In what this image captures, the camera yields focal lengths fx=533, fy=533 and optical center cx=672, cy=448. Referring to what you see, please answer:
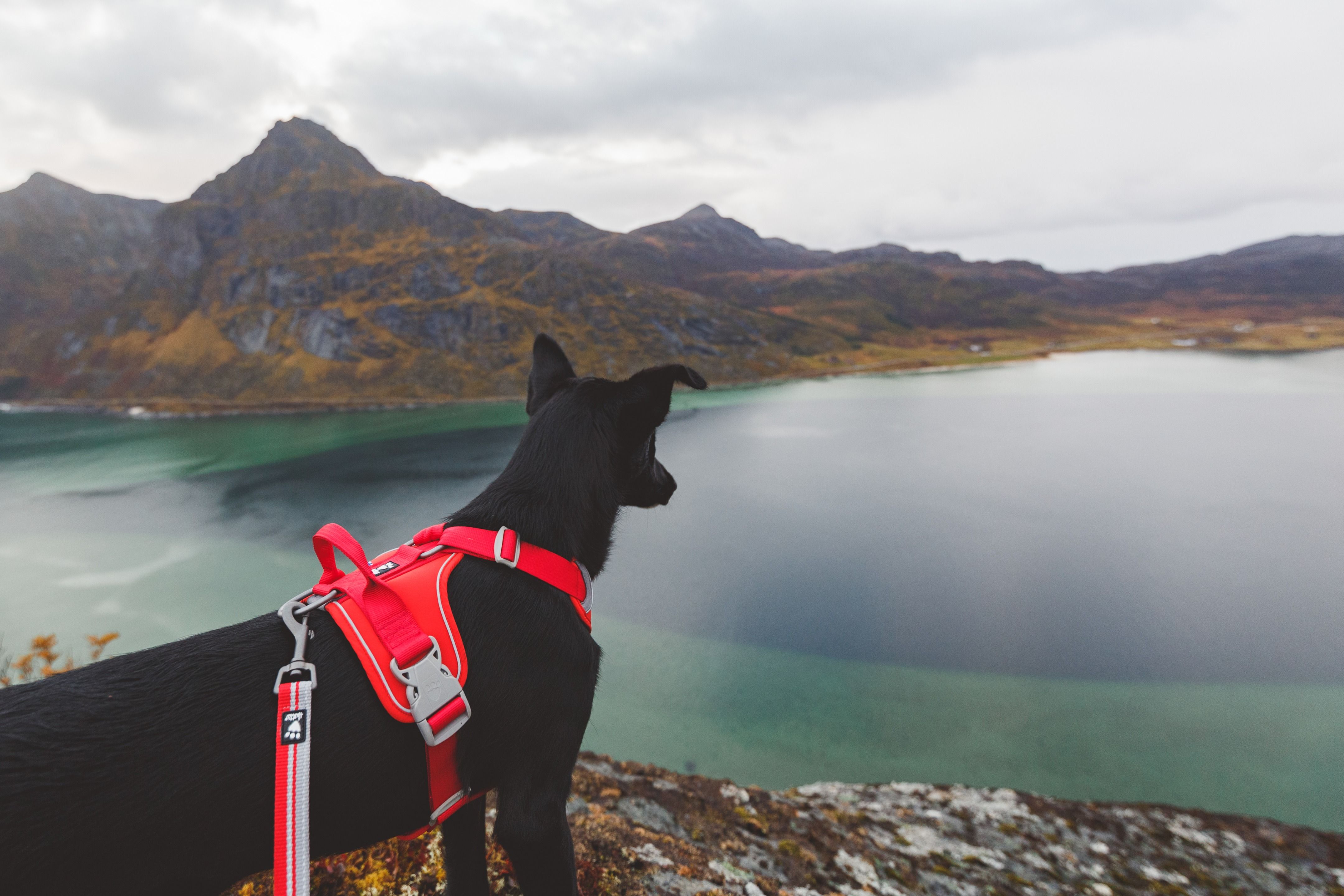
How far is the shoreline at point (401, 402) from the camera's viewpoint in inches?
3059

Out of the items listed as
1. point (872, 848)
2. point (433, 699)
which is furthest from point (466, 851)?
point (872, 848)

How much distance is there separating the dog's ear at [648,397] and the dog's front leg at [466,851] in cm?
204

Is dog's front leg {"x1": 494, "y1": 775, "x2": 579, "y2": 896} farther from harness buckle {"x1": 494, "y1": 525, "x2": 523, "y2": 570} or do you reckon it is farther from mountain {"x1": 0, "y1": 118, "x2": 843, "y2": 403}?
mountain {"x1": 0, "y1": 118, "x2": 843, "y2": 403}

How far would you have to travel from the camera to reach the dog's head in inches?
104

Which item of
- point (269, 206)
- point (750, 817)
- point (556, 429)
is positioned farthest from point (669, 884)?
point (269, 206)

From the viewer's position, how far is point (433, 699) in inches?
72.4

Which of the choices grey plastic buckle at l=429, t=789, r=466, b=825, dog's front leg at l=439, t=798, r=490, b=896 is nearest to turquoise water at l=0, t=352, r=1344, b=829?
grey plastic buckle at l=429, t=789, r=466, b=825

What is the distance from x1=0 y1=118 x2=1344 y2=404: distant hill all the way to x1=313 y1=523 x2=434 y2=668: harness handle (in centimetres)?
8718

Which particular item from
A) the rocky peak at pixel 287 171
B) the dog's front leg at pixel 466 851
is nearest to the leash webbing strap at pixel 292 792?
the dog's front leg at pixel 466 851

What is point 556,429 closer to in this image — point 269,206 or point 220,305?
point 220,305

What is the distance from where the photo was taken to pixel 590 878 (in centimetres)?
367

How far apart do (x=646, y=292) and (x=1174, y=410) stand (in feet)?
322

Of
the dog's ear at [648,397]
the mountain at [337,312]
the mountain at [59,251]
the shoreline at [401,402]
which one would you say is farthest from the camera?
the mountain at [59,251]

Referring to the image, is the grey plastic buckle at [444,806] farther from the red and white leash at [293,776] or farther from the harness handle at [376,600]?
the harness handle at [376,600]
